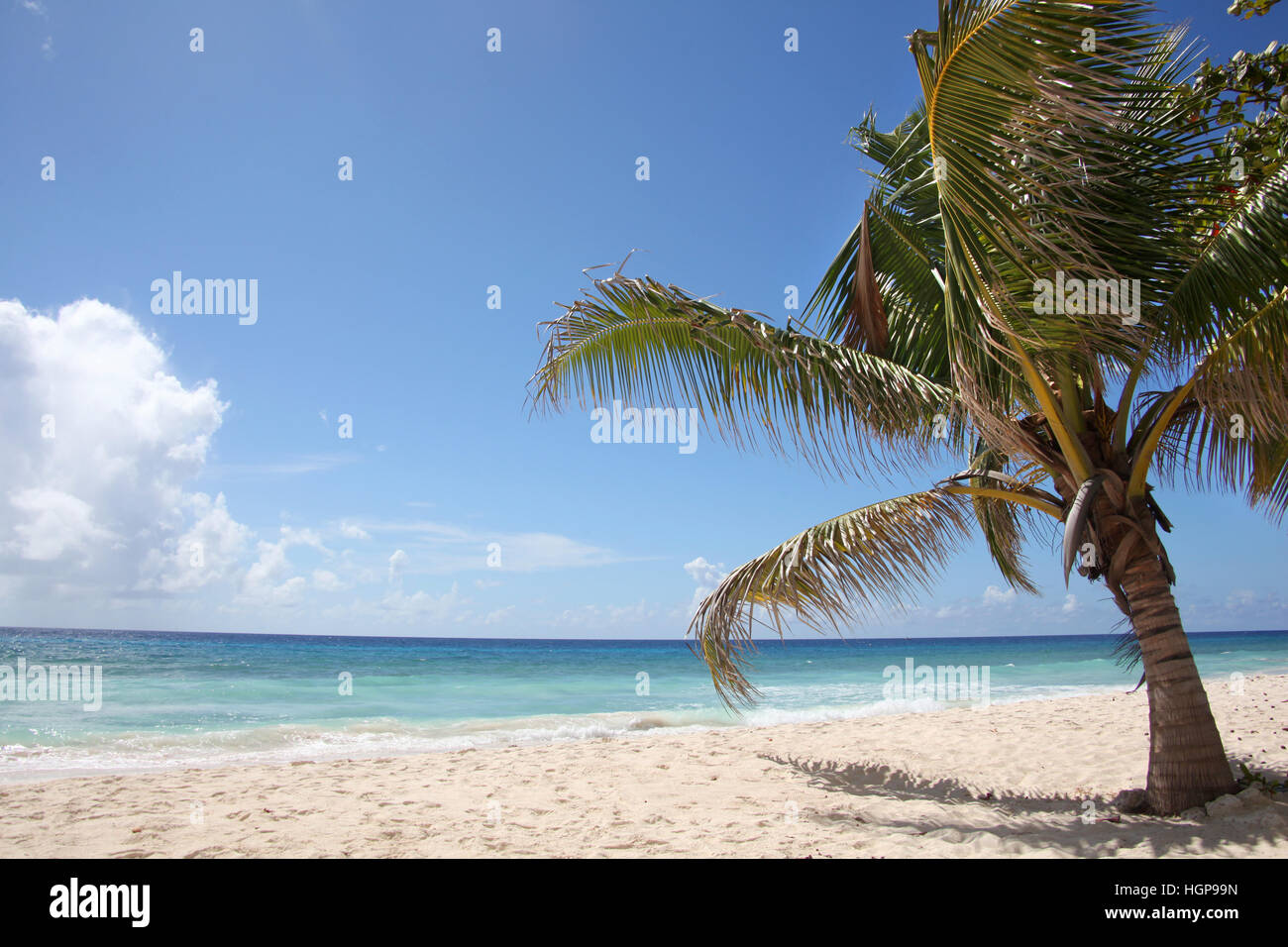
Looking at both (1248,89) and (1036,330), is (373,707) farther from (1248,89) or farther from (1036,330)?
(1248,89)

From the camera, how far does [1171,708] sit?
4.27 metres

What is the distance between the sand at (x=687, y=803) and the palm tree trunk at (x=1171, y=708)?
0.17 m

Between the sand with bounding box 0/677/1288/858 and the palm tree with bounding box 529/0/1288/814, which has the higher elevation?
the palm tree with bounding box 529/0/1288/814

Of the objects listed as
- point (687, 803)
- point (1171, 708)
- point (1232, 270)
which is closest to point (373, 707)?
point (687, 803)

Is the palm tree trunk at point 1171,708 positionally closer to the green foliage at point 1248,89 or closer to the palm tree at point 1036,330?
the palm tree at point 1036,330

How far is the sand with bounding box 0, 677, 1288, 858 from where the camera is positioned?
413 centimetres

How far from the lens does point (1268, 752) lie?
20.2 feet

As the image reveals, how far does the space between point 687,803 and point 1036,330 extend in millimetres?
4418

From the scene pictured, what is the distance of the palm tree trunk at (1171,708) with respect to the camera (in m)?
4.24

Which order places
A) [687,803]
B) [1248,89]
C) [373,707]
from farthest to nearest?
[373,707]
[687,803]
[1248,89]

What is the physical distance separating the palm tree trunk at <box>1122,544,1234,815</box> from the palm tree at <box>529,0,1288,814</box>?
13 millimetres

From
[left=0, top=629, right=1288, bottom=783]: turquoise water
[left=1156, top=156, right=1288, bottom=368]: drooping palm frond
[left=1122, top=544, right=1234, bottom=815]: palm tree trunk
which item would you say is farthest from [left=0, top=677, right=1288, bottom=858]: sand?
[left=1156, top=156, right=1288, bottom=368]: drooping palm frond

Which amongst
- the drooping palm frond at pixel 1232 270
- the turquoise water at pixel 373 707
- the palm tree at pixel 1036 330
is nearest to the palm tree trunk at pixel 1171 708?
the palm tree at pixel 1036 330

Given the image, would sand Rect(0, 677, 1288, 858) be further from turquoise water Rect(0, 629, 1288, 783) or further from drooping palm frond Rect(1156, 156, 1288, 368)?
drooping palm frond Rect(1156, 156, 1288, 368)
